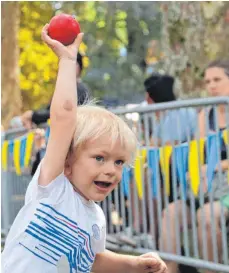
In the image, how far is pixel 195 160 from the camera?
561 centimetres

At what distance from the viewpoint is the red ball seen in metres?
3.29

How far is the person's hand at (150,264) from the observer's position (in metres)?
3.51

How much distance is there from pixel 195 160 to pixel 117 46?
29132 mm

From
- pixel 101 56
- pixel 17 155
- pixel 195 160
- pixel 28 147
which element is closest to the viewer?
pixel 195 160

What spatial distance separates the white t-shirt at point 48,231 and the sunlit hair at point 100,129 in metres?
0.19

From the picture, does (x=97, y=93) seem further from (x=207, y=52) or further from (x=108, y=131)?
(x=108, y=131)

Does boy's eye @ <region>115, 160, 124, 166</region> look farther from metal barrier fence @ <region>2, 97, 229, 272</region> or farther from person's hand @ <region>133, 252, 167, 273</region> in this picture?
metal barrier fence @ <region>2, 97, 229, 272</region>

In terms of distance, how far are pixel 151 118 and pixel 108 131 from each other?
9.01ft

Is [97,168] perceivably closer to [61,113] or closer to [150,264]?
[61,113]

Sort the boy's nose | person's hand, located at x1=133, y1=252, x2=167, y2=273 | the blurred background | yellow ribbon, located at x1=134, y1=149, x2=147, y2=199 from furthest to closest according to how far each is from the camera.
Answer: the blurred background → yellow ribbon, located at x1=134, y1=149, x2=147, y2=199 → person's hand, located at x1=133, y1=252, x2=167, y2=273 → the boy's nose

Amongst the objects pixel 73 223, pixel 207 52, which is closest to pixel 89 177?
pixel 73 223

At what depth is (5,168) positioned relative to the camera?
8898mm

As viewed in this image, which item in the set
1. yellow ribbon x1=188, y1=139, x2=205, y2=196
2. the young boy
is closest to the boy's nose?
the young boy

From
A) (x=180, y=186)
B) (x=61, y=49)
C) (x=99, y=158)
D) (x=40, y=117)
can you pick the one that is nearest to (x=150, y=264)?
(x=99, y=158)
